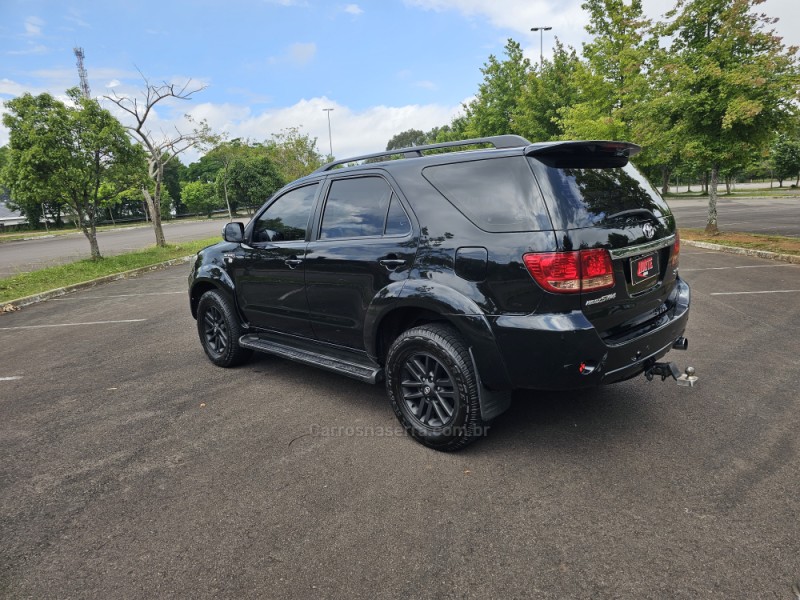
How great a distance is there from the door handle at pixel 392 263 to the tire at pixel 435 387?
436 mm

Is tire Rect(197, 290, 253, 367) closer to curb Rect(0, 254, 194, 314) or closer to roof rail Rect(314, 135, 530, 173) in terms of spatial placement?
roof rail Rect(314, 135, 530, 173)

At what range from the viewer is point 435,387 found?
314 centimetres

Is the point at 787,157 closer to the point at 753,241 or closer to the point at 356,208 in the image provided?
the point at 753,241

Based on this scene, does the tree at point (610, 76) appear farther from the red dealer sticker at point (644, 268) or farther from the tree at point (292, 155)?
the tree at point (292, 155)

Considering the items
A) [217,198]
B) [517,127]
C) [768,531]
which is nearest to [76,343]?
[768,531]

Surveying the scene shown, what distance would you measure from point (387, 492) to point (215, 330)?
307 centimetres

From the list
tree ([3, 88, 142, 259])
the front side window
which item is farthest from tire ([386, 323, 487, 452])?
tree ([3, 88, 142, 259])

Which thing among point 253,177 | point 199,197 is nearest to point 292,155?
point 253,177

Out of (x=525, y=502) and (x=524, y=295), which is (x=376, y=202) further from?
(x=525, y=502)

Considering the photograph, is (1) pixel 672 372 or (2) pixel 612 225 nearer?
(2) pixel 612 225

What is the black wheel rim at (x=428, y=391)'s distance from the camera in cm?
309

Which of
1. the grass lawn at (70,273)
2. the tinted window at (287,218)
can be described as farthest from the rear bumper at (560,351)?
the grass lawn at (70,273)

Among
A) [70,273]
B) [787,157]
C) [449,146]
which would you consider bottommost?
[70,273]

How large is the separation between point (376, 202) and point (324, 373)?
6.47 feet
